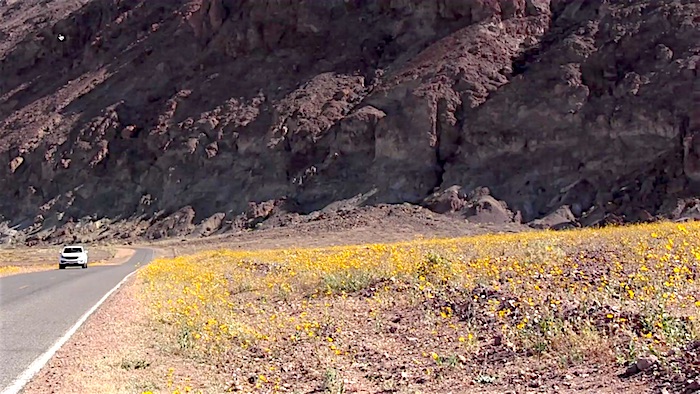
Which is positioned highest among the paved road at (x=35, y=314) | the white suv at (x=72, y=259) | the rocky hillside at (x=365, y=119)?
the rocky hillside at (x=365, y=119)

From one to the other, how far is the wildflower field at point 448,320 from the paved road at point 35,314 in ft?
4.93

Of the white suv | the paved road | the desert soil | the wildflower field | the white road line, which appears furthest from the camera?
the white suv

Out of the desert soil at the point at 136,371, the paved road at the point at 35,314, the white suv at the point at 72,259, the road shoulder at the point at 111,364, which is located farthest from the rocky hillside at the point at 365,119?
the road shoulder at the point at 111,364

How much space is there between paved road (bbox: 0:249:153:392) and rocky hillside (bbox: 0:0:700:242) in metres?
35.0

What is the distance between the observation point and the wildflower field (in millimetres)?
6332

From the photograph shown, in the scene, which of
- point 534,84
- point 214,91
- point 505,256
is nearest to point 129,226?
point 214,91

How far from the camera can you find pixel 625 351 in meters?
5.89

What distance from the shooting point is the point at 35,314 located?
12.9 metres

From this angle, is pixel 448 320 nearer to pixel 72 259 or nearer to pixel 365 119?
pixel 72 259

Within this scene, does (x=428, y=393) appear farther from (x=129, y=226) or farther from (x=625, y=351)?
(x=129, y=226)

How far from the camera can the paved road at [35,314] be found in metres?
8.62

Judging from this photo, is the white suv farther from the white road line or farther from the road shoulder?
the road shoulder

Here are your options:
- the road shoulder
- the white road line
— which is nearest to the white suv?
the white road line

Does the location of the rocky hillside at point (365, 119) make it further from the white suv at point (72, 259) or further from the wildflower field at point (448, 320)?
the wildflower field at point (448, 320)
